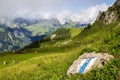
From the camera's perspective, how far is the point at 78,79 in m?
22.2

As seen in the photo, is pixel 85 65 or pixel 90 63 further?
pixel 85 65

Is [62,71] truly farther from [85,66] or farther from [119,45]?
[119,45]

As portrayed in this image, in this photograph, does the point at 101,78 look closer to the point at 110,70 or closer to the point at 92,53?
the point at 110,70

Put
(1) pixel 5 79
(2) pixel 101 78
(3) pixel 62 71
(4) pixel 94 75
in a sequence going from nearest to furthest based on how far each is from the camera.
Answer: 1. (2) pixel 101 78
2. (4) pixel 94 75
3. (3) pixel 62 71
4. (1) pixel 5 79

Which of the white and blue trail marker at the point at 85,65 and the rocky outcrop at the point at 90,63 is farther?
the white and blue trail marker at the point at 85,65

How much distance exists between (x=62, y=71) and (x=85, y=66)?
14.8 feet

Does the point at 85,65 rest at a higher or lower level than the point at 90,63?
lower

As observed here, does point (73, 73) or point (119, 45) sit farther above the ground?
point (119, 45)

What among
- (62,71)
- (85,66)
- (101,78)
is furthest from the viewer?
(62,71)

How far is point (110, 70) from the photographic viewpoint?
21234 mm

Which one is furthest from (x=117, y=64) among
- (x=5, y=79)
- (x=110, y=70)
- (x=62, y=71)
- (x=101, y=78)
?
(x=5, y=79)

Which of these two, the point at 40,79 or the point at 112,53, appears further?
the point at 40,79

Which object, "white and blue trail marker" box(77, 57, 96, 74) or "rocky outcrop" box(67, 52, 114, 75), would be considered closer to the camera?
"rocky outcrop" box(67, 52, 114, 75)

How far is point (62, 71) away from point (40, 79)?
2590 millimetres
